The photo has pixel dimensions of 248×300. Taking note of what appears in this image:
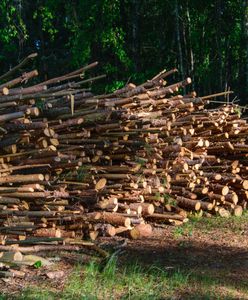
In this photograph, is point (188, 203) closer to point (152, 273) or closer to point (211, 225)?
point (211, 225)

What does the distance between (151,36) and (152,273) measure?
15969mm

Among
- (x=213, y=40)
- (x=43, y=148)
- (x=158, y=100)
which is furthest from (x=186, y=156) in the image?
(x=213, y=40)

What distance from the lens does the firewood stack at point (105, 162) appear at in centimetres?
661

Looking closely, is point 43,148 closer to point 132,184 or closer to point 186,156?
point 132,184

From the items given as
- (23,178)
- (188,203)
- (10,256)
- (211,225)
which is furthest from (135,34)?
(10,256)

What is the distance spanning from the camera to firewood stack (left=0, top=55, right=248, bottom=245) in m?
6.61

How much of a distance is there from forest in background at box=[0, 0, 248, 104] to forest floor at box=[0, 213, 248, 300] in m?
Result: 11.6

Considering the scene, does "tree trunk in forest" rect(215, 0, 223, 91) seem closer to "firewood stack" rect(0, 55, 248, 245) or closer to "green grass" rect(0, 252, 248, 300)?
"firewood stack" rect(0, 55, 248, 245)

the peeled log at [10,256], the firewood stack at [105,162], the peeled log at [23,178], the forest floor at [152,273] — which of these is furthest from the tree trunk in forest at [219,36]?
the peeled log at [10,256]

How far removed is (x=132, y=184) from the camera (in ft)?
26.2

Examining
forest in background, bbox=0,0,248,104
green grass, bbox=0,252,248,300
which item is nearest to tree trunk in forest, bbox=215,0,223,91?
forest in background, bbox=0,0,248,104

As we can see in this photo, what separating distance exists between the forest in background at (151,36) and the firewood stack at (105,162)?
9.35 m

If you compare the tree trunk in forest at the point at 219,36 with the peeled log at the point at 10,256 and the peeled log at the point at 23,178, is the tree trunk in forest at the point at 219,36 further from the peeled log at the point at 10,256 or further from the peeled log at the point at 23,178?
the peeled log at the point at 10,256

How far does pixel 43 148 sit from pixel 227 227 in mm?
3201
